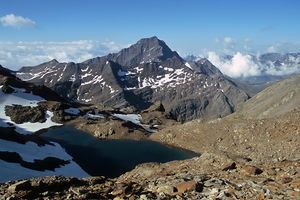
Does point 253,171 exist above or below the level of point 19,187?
below

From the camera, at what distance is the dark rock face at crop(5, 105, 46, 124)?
92938mm

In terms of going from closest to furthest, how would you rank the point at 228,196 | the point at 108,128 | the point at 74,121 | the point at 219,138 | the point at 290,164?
the point at 228,196
the point at 290,164
the point at 219,138
the point at 108,128
the point at 74,121

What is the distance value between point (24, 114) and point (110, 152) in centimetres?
4708

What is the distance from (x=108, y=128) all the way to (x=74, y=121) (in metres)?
22.5

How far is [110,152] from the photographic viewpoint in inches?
2621

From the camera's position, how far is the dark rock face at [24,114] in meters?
92.9

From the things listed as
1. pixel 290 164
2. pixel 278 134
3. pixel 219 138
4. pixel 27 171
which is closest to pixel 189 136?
pixel 219 138

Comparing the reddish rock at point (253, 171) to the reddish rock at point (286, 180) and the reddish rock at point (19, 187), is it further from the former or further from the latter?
the reddish rock at point (19, 187)

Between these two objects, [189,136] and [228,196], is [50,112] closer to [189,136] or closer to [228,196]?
[189,136]

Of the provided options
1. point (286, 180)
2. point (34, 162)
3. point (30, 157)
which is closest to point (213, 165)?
point (286, 180)

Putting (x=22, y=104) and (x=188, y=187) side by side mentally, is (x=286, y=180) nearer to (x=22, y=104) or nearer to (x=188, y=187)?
(x=188, y=187)

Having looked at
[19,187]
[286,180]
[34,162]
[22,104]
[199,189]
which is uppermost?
[22,104]

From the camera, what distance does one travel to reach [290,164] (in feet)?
65.6

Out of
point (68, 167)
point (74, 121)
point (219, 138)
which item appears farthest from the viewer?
point (74, 121)
